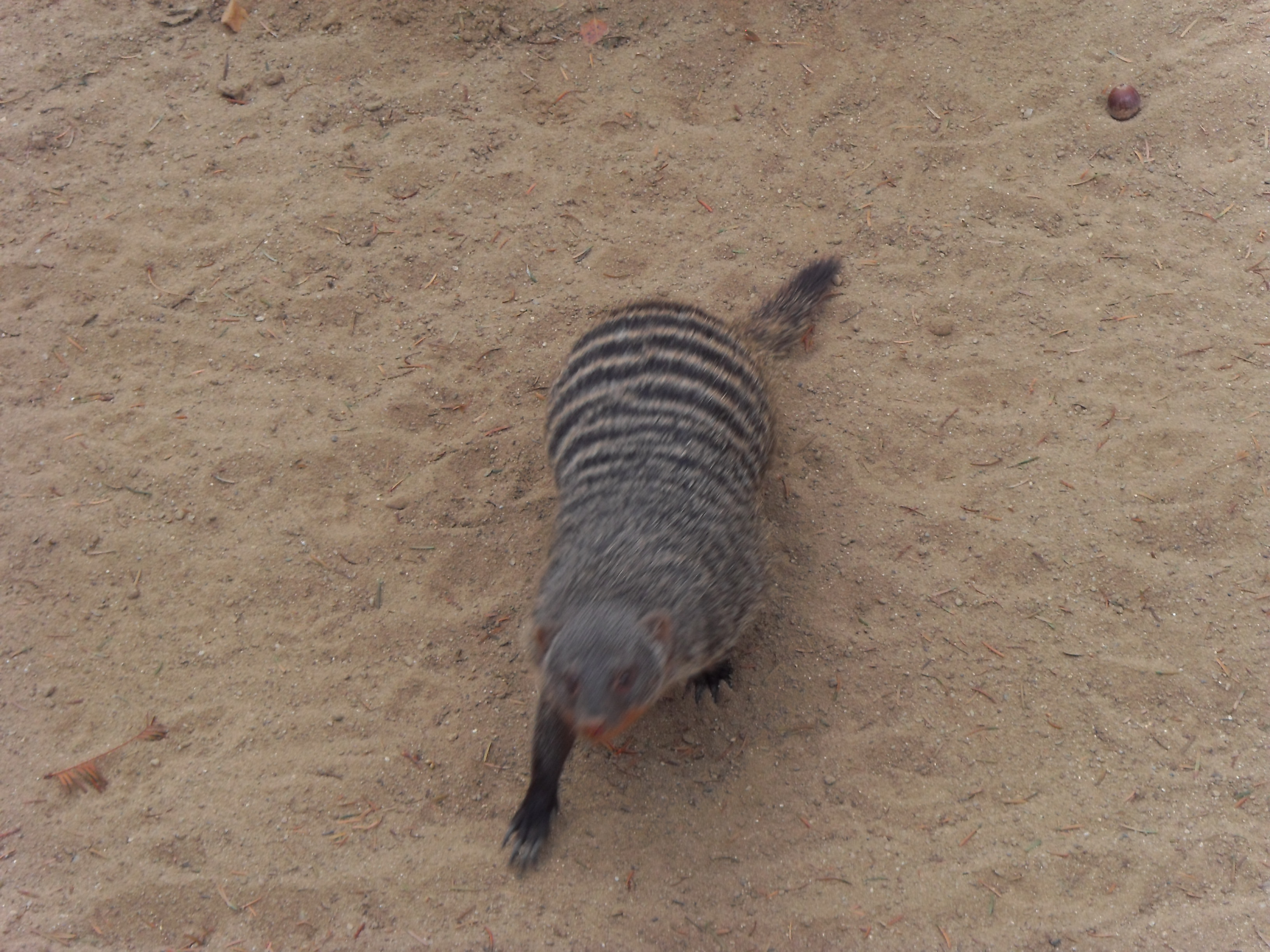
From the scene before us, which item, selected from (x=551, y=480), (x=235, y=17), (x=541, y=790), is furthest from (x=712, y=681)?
(x=235, y=17)

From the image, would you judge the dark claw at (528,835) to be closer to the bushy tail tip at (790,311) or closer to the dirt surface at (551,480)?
the dirt surface at (551,480)

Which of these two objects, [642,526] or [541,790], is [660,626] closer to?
[642,526]

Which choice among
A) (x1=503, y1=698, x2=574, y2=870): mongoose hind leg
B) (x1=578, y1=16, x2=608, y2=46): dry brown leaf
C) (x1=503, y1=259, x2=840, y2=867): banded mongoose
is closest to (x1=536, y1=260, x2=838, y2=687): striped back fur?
(x1=503, y1=259, x2=840, y2=867): banded mongoose

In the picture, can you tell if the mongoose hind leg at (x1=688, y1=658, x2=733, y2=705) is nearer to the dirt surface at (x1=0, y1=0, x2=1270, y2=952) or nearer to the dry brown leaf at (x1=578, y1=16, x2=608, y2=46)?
the dirt surface at (x1=0, y1=0, x2=1270, y2=952)

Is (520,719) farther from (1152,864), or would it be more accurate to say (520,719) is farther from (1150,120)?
(1150,120)

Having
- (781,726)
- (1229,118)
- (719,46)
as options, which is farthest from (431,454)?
(1229,118)

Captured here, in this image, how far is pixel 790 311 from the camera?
10.00ft

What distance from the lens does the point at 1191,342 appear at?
296cm

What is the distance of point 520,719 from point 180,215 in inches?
100.0

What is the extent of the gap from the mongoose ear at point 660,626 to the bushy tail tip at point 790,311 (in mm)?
1389

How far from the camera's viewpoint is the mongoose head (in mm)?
1819

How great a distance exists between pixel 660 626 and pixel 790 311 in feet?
5.13

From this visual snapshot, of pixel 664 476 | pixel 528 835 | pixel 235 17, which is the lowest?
pixel 528 835

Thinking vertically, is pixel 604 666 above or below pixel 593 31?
below
